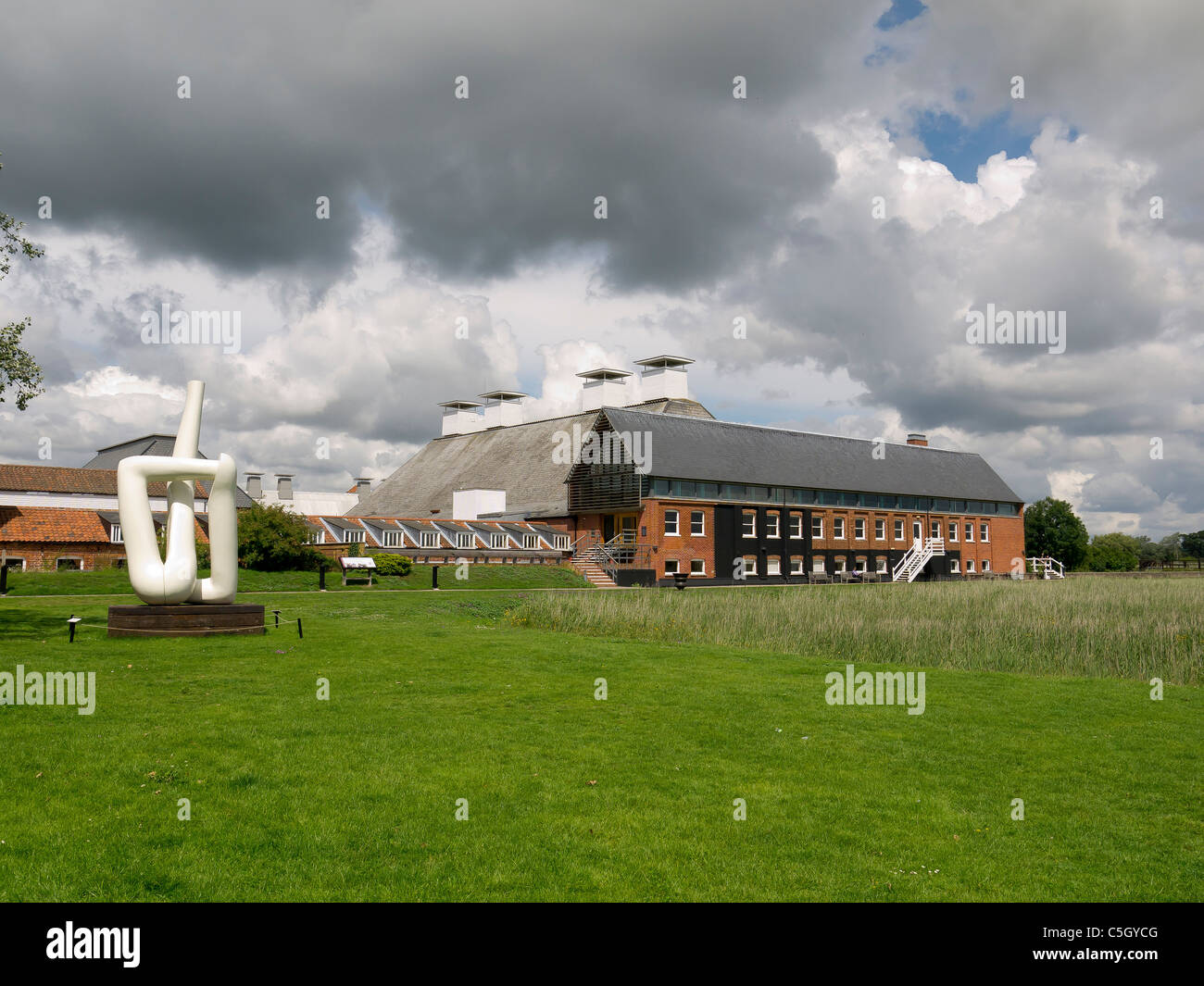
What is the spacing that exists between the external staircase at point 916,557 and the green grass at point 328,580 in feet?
87.1

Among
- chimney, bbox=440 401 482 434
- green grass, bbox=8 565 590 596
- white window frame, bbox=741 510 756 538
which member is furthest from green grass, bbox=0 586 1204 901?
chimney, bbox=440 401 482 434

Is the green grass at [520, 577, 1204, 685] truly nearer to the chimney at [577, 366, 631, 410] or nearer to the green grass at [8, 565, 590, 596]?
the green grass at [8, 565, 590, 596]

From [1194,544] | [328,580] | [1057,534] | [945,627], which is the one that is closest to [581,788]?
[945,627]

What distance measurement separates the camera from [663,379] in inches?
3041

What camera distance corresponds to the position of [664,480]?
185 feet

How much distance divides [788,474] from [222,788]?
191 feet

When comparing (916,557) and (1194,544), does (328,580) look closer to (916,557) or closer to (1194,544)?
(916,557)

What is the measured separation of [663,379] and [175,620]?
6203 centimetres

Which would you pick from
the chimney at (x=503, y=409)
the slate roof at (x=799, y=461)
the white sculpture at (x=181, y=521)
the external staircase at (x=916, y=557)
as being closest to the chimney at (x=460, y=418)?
the chimney at (x=503, y=409)

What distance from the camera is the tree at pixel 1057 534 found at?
93.1 meters

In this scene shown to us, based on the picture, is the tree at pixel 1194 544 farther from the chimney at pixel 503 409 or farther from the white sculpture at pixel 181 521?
the white sculpture at pixel 181 521

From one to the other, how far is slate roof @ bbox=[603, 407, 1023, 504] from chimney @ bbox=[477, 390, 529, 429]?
28.3m
